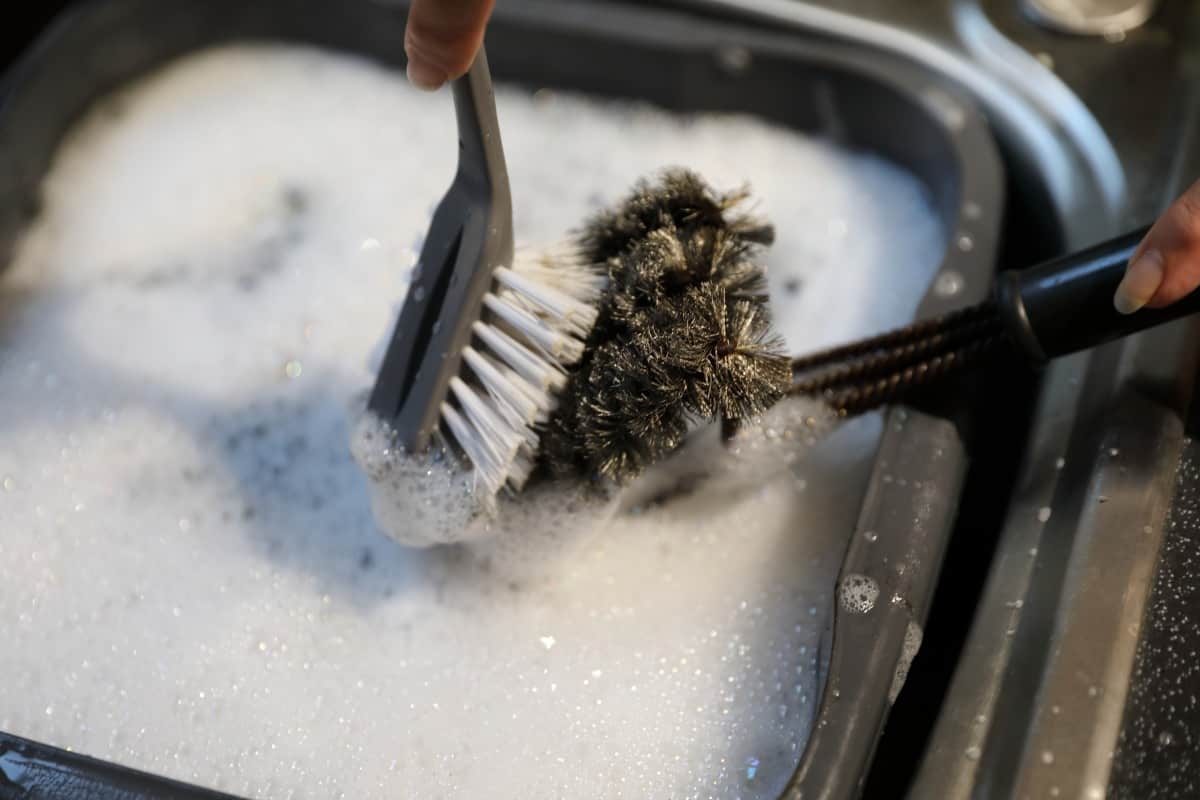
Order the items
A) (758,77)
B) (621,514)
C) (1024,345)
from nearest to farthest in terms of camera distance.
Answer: (1024,345) → (621,514) → (758,77)

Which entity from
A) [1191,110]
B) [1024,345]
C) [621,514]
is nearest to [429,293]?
[621,514]

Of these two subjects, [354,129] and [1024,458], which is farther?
[354,129]

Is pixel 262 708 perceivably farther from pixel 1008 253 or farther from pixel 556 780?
pixel 1008 253

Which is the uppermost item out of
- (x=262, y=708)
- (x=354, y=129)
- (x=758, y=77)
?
(x=758, y=77)

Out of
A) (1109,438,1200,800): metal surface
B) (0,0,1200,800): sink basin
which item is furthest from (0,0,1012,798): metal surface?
(1109,438,1200,800): metal surface

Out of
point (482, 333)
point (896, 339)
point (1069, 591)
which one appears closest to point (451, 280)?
point (482, 333)

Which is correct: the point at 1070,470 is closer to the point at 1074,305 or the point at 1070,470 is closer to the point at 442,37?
the point at 1074,305

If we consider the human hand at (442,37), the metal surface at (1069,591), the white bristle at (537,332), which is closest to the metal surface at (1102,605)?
the metal surface at (1069,591)
